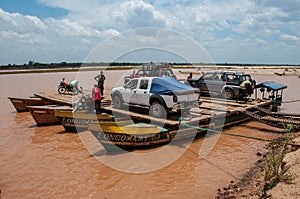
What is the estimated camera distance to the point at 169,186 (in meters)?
7.14

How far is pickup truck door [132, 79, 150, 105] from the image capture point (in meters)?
11.3

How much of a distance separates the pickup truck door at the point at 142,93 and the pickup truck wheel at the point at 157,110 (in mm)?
353

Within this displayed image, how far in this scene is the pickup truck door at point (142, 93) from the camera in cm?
1129

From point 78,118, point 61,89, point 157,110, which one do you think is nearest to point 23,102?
point 61,89

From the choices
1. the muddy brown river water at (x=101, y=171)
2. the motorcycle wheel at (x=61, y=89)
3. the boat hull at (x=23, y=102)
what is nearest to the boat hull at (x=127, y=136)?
the muddy brown river water at (x=101, y=171)

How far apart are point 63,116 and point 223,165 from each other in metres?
7.36

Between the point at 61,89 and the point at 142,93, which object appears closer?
the point at 142,93

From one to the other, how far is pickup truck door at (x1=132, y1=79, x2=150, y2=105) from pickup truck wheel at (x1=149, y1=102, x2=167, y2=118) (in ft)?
1.16

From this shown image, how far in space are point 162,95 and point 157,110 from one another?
0.84 m

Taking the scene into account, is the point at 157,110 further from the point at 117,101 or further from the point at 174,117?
the point at 117,101

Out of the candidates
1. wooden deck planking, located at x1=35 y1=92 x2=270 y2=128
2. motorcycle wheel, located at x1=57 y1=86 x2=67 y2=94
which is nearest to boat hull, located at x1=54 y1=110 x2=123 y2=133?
wooden deck planking, located at x1=35 y1=92 x2=270 y2=128

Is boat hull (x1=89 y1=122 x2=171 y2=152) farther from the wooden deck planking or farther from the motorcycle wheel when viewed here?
the motorcycle wheel

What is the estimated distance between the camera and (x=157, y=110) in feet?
36.3

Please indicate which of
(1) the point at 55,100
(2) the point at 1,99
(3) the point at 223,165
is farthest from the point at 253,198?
(2) the point at 1,99
